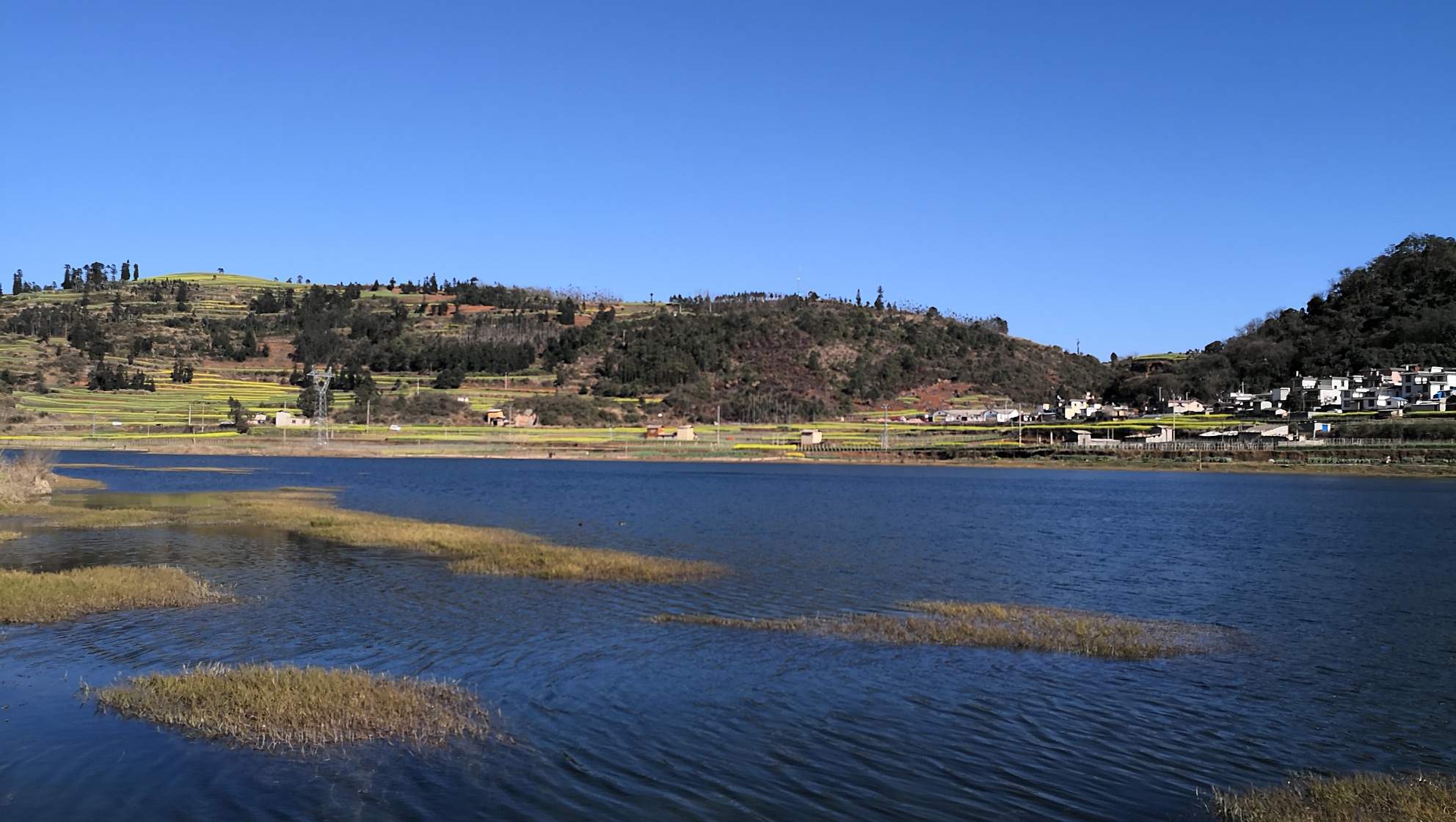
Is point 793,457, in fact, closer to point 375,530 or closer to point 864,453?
point 864,453

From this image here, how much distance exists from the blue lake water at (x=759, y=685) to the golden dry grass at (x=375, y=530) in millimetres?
1612

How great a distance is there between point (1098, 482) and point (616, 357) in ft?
371

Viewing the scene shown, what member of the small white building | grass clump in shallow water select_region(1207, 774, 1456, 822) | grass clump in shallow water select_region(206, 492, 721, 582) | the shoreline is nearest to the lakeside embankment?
the shoreline

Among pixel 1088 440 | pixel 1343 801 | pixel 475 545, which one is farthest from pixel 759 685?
pixel 1088 440

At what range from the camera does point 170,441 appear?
124m

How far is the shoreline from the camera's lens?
113 m

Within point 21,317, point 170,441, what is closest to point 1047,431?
point 170,441

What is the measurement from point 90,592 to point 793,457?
109393 millimetres

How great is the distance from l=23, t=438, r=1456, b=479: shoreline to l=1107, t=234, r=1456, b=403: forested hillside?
67965 mm

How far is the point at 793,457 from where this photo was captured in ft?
429

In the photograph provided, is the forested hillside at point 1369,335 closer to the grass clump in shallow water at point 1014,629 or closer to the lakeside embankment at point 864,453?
the lakeside embankment at point 864,453

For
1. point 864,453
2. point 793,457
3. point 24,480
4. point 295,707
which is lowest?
point 793,457

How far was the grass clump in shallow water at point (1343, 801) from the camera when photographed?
11.8m

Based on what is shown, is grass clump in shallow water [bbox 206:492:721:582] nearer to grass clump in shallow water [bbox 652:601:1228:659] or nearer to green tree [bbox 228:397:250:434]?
grass clump in shallow water [bbox 652:601:1228:659]
